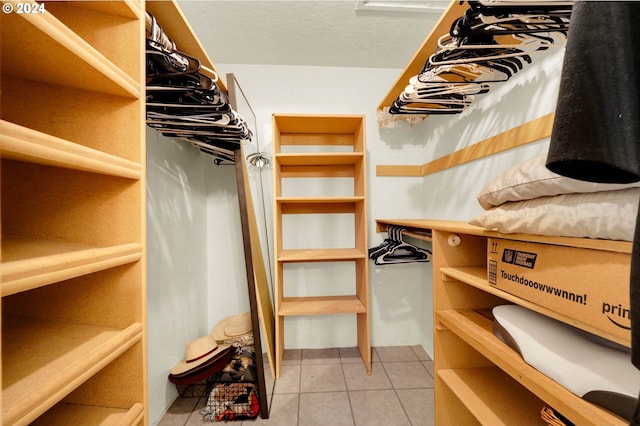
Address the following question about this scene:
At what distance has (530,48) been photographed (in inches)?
36.8

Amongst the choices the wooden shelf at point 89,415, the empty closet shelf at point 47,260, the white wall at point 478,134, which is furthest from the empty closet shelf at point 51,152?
the white wall at point 478,134

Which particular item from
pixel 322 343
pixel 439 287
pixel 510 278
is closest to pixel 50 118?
pixel 510 278

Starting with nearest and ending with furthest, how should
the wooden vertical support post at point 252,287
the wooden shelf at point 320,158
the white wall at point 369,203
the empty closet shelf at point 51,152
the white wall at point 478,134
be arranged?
the empty closet shelf at point 51,152 → the white wall at point 478,134 → the wooden vertical support post at point 252,287 → the wooden shelf at point 320,158 → the white wall at point 369,203

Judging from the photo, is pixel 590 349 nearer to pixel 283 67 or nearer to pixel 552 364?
pixel 552 364

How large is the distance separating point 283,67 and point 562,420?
2583 millimetres

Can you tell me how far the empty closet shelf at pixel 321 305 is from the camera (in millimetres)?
1708

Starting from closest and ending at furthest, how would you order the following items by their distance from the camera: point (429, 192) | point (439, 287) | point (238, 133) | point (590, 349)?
point (590, 349) → point (439, 287) → point (238, 133) → point (429, 192)

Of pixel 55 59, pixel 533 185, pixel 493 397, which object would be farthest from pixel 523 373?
pixel 55 59

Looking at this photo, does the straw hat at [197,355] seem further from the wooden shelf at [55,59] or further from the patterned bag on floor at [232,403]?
the wooden shelf at [55,59]

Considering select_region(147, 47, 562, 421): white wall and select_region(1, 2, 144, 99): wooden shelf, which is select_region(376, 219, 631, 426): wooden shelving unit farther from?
select_region(1, 2, 144, 99): wooden shelf

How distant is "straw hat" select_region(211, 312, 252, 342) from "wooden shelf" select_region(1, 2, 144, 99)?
1.62 meters

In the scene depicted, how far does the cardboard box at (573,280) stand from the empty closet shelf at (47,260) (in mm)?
1118

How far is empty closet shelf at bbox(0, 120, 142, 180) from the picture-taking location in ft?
1.34

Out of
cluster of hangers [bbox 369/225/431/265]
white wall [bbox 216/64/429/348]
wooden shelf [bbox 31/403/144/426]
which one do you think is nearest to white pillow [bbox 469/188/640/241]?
cluster of hangers [bbox 369/225/431/265]
